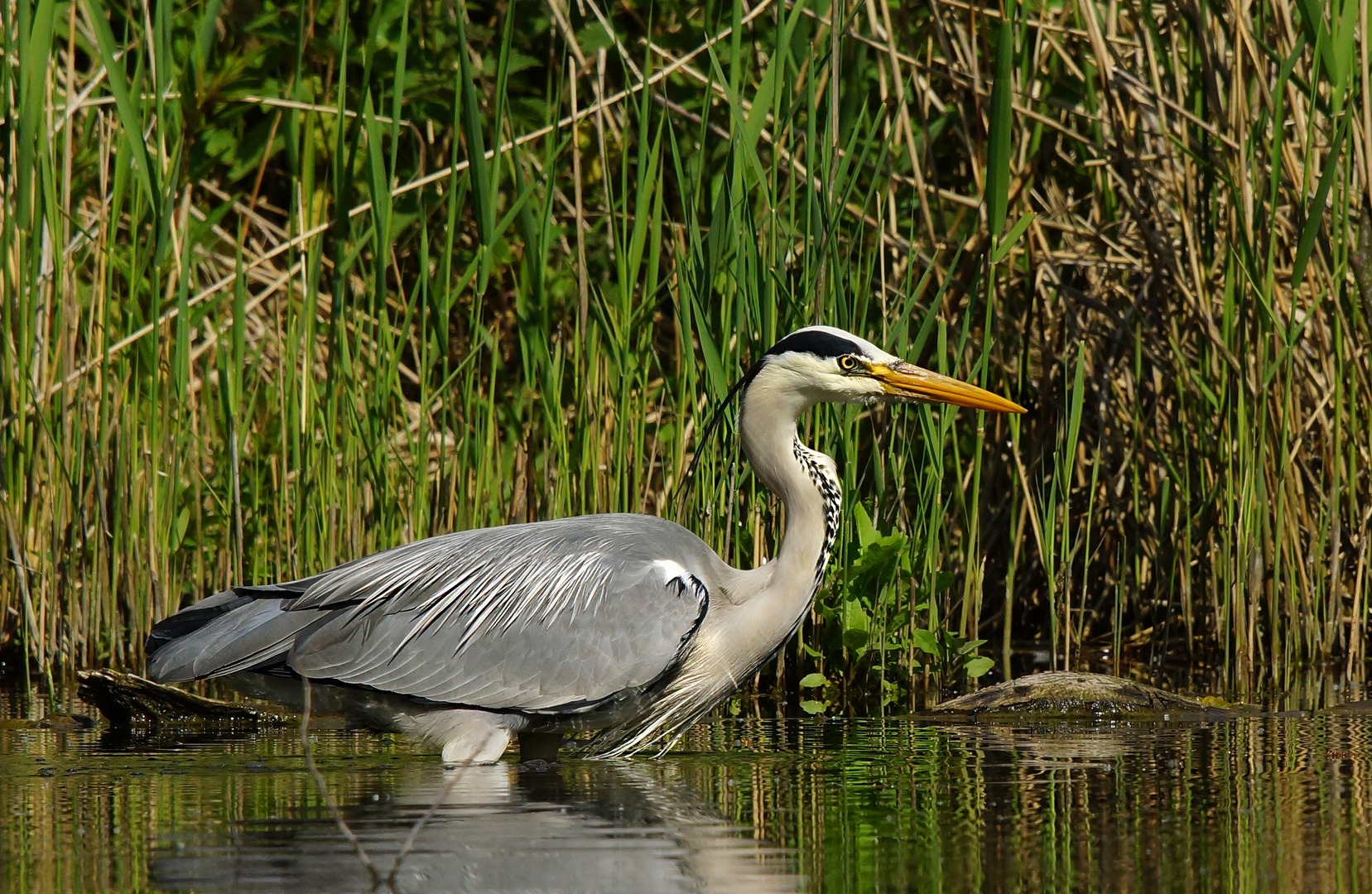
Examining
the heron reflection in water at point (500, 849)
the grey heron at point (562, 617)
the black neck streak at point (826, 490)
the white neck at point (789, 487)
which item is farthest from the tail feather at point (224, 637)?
the black neck streak at point (826, 490)

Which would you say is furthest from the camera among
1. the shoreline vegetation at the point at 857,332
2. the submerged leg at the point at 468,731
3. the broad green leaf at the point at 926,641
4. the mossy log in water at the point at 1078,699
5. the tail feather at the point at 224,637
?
the broad green leaf at the point at 926,641

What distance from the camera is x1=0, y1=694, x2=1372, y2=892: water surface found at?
3045 mm

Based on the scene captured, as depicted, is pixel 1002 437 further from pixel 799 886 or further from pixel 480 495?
pixel 799 886

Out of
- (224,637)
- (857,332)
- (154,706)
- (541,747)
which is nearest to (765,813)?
(541,747)

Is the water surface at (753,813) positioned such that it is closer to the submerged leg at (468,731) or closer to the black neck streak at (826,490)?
the submerged leg at (468,731)

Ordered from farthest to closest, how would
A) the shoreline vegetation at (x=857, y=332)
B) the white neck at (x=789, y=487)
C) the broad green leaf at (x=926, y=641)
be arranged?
the broad green leaf at (x=926, y=641)
the shoreline vegetation at (x=857, y=332)
the white neck at (x=789, y=487)

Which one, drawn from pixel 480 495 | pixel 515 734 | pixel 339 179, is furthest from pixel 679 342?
pixel 515 734

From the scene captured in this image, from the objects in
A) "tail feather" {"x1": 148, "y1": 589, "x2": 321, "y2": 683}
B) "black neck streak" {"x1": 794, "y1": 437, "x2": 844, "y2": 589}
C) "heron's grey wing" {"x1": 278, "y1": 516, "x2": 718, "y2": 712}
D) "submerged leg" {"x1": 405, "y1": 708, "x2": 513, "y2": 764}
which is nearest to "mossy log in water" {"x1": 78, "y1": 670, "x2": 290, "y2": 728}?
"tail feather" {"x1": 148, "y1": 589, "x2": 321, "y2": 683}

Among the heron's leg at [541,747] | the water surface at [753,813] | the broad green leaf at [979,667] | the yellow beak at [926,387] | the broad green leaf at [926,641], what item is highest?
the yellow beak at [926,387]

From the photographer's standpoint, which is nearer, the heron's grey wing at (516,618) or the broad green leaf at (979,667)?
the heron's grey wing at (516,618)

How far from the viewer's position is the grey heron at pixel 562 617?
4574mm

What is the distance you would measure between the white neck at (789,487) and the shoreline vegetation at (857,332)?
0.34 metres

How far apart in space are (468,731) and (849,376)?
4.88ft

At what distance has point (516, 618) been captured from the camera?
4.67 meters
